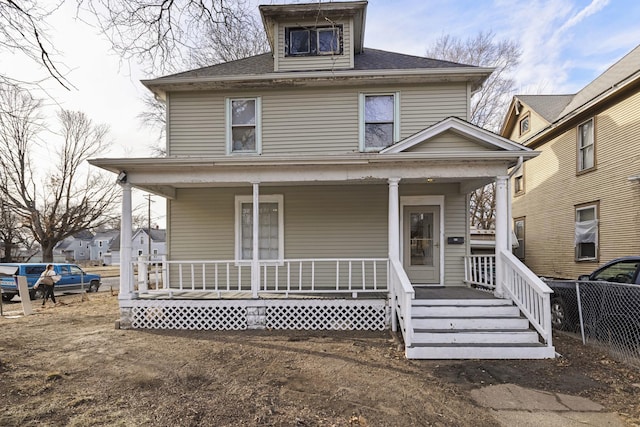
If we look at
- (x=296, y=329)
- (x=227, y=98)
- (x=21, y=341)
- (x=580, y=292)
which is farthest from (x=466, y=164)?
(x=21, y=341)

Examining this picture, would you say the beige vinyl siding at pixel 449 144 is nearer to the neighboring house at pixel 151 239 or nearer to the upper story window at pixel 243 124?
the upper story window at pixel 243 124

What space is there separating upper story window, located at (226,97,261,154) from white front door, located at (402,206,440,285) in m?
4.20

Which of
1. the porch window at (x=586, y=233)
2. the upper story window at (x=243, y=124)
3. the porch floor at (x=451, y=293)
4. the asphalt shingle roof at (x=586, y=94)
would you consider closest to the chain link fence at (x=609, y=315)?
the porch floor at (x=451, y=293)

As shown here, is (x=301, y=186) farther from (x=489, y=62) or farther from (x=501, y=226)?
(x=489, y=62)

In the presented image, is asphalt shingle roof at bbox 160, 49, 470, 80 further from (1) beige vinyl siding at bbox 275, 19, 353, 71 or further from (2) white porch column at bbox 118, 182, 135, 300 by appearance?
(2) white porch column at bbox 118, 182, 135, 300

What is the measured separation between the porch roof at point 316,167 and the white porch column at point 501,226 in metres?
0.27

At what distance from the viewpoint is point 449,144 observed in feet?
23.7

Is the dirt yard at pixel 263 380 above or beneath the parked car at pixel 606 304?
beneath

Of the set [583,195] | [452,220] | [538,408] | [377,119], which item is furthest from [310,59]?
[583,195]

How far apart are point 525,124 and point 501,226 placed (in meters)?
11.1

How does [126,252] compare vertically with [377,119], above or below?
below

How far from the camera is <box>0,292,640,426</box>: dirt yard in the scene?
11.7 ft

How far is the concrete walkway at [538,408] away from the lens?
3.50 metres

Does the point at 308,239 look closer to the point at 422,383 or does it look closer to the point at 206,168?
the point at 206,168
